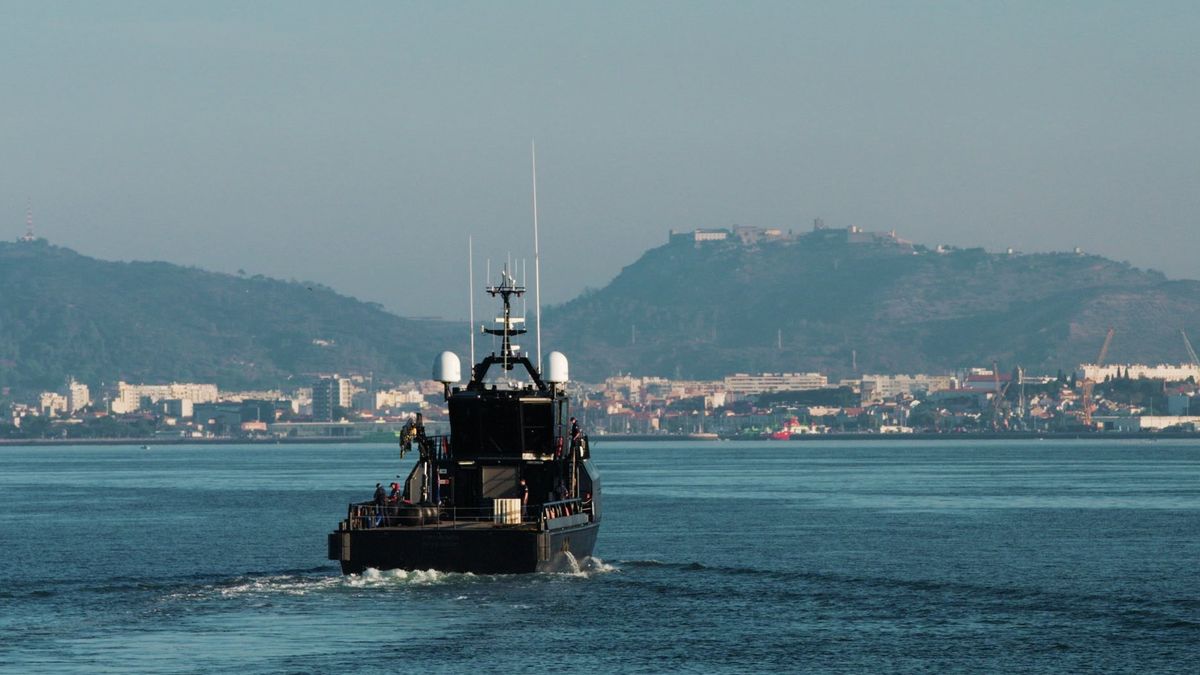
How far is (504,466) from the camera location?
244ft

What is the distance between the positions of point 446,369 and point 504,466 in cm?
417

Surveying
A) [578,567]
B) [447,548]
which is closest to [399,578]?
[447,548]

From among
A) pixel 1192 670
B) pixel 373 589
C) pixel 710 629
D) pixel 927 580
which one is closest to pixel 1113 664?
pixel 1192 670

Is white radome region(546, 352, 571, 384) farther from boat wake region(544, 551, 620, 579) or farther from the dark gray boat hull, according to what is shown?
the dark gray boat hull

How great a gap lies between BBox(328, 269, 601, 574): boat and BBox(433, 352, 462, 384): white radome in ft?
0.12

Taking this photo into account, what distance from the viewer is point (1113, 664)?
52.2 meters

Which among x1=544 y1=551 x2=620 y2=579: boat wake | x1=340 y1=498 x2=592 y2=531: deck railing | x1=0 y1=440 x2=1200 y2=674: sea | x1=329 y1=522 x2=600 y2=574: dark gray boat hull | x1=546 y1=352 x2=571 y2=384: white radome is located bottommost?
x1=0 y1=440 x2=1200 y2=674: sea

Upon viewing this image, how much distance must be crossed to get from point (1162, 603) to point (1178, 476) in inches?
5022

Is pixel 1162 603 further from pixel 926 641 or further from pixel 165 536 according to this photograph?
pixel 165 536

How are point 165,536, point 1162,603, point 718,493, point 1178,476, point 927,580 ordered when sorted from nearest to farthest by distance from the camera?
1. point 1162,603
2. point 927,580
3. point 165,536
4. point 718,493
5. point 1178,476

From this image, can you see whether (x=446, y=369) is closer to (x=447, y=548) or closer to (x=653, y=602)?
(x=447, y=548)

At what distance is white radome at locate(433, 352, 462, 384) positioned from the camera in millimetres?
74500

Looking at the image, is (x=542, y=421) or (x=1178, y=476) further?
(x=1178, y=476)

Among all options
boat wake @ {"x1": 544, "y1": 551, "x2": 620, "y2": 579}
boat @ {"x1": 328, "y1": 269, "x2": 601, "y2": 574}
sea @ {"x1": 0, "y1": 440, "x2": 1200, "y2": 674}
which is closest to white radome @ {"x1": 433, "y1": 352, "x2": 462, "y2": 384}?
boat @ {"x1": 328, "y1": 269, "x2": 601, "y2": 574}
